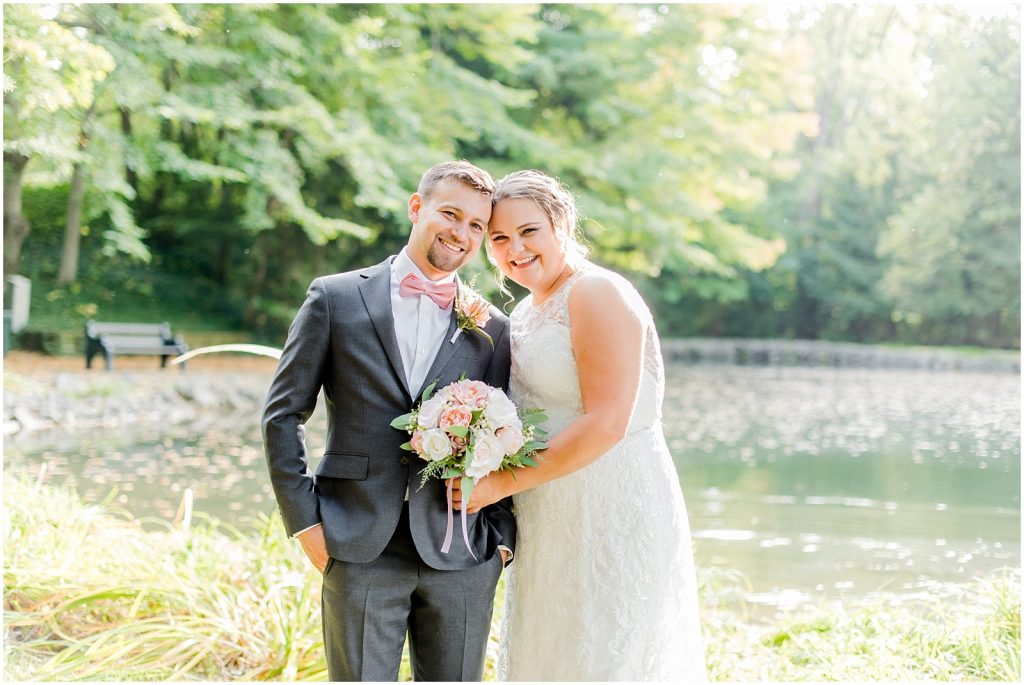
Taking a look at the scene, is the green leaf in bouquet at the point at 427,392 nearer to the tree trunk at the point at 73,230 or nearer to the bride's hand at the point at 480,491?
the bride's hand at the point at 480,491

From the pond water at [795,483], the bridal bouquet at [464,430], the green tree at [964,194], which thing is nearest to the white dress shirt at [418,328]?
the bridal bouquet at [464,430]

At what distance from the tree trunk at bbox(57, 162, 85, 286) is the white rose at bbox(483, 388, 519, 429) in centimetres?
1565

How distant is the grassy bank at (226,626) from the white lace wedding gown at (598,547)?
1.19 m

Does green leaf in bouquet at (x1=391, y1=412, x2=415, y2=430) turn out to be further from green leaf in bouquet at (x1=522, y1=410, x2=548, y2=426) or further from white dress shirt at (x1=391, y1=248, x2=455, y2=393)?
green leaf in bouquet at (x1=522, y1=410, x2=548, y2=426)

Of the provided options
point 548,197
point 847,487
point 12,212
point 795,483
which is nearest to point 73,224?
point 12,212

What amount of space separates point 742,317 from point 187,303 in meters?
21.7

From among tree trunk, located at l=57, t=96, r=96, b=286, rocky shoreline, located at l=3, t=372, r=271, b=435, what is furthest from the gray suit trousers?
tree trunk, located at l=57, t=96, r=96, b=286

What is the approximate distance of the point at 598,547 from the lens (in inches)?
113

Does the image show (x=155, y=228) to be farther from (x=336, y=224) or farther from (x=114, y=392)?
(x=114, y=392)

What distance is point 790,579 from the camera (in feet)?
22.0

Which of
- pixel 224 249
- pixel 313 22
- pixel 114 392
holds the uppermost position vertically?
pixel 313 22

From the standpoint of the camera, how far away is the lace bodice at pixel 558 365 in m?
2.81

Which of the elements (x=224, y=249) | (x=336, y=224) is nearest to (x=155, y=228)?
(x=224, y=249)

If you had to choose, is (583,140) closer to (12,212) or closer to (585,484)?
(12,212)
